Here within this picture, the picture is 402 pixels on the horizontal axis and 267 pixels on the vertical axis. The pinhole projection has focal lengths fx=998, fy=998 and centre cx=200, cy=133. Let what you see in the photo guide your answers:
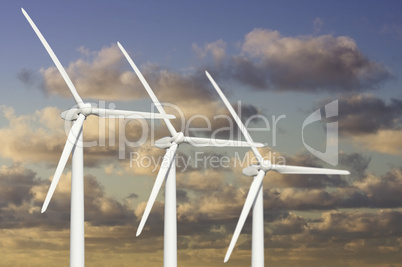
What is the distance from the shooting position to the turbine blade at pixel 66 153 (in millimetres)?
→ 74750

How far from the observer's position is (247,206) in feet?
291

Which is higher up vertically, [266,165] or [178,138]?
[178,138]

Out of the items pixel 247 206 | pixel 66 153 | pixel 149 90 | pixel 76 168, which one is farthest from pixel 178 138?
pixel 66 153

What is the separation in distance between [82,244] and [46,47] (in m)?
16.0

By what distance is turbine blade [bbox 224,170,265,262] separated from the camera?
87.4m

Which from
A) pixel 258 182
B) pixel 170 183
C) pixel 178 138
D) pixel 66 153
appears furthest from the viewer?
pixel 258 182

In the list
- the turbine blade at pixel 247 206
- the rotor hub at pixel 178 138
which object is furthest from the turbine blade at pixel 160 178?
the turbine blade at pixel 247 206

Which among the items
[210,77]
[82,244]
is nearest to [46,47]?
[82,244]

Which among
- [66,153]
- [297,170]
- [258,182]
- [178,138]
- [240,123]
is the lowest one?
[66,153]

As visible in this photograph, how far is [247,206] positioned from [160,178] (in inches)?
373

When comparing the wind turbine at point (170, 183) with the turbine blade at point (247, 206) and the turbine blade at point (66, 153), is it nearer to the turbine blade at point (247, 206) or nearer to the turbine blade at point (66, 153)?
the turbine blade at point (247, 206)

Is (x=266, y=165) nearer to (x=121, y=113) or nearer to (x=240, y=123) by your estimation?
(x=240, y=123)

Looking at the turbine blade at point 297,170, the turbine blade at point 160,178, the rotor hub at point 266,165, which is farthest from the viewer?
the turbine blade at point 297,170

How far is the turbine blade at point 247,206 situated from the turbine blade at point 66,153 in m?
18.1
